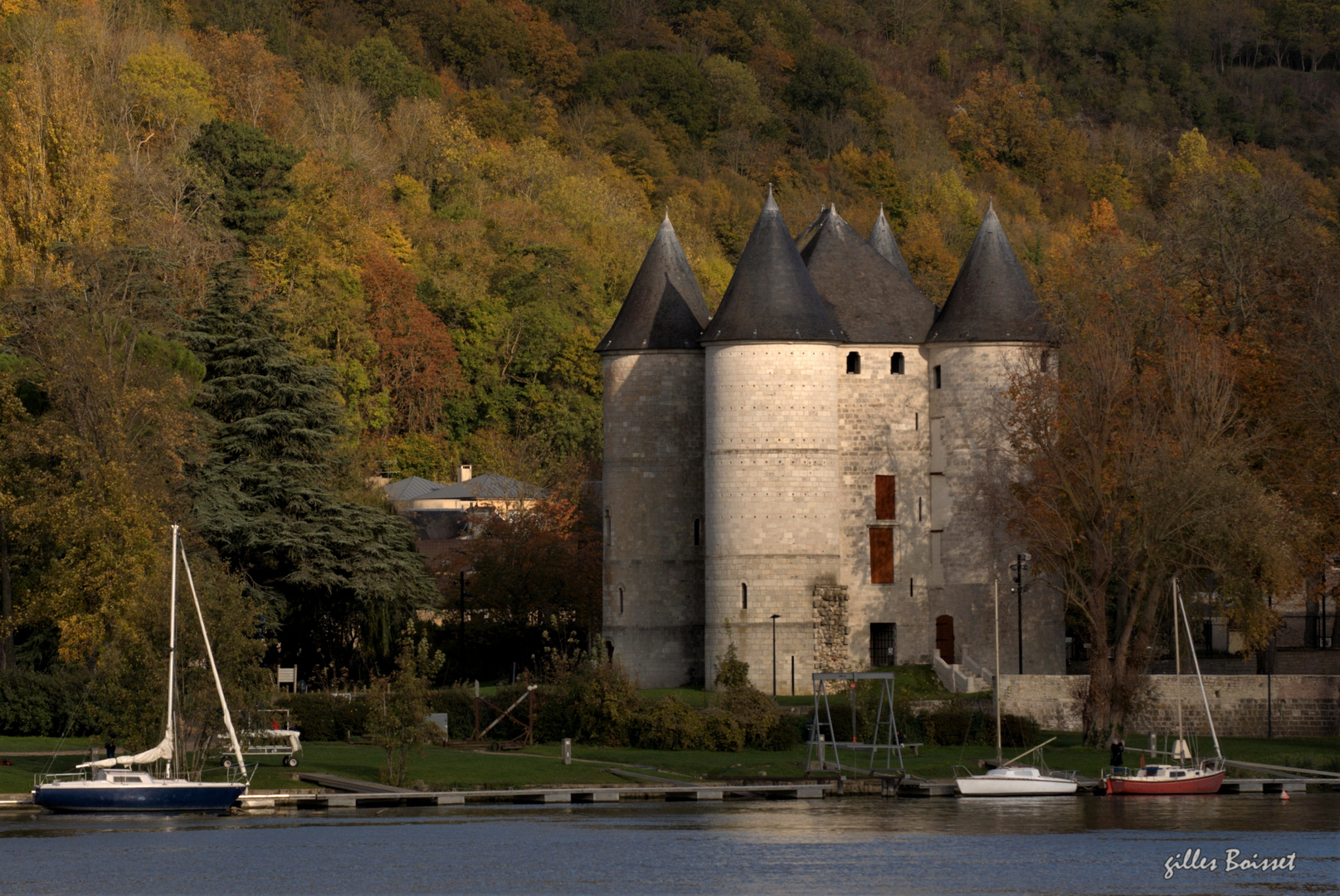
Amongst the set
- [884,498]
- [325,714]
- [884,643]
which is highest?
[884,498]

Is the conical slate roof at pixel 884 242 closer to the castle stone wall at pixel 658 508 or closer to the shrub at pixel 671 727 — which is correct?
the castle stone wall at pixel 658 508

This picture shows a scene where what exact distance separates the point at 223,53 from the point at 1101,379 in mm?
64985

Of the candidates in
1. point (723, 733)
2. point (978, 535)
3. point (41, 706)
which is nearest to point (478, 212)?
point (978, 535)

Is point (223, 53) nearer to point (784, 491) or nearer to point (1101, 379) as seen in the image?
point (784, 491)

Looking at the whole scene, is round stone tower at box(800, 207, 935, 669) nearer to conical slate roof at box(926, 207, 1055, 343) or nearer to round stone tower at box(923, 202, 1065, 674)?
round stone tower at box(923, 202, 1065, 674)

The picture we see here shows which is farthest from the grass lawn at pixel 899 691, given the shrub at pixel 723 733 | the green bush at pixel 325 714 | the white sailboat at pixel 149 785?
the white sailboat at pixel 149 785

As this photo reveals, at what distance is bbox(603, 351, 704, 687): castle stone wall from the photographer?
6738 cm

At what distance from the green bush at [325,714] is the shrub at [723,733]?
872 cm

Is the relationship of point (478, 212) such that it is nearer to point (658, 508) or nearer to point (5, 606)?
point (658, 508)

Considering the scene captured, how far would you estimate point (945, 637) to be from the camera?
2606 inches

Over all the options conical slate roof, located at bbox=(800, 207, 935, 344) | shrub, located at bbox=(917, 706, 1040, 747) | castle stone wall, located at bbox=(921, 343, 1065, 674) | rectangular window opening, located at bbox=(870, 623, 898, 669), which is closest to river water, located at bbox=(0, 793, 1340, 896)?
Answer: shrub, located at bbox=(917, 706, 1040, 747)

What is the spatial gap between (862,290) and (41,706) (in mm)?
28147

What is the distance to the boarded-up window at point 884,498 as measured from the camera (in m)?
66.8

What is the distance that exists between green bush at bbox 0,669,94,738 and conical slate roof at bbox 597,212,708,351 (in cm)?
2097
